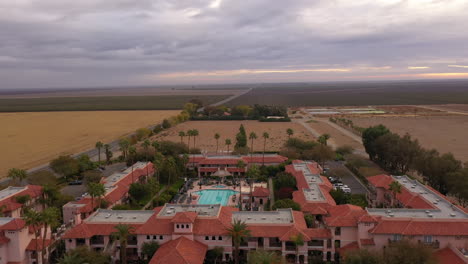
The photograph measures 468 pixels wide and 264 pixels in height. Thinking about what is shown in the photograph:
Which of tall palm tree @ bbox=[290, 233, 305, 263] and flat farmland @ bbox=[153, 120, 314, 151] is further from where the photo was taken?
flat farmland @ bbox=[153, 120, 314, 151]

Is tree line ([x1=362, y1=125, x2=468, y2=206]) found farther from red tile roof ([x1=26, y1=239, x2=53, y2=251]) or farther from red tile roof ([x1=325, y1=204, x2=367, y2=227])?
red tile roof ([x1=26, y1=239, x2=53, y2=251])

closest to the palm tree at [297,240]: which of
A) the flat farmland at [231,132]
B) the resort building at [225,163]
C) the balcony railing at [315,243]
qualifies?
the balcony railing at [315,243]

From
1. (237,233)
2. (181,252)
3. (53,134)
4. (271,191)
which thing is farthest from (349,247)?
(53,134)

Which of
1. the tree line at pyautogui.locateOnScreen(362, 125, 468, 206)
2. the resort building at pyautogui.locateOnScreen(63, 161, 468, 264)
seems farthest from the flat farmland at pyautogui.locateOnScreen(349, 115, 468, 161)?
the resort building at pyautogui.locateOnScreen(63, 161, 468, 264)

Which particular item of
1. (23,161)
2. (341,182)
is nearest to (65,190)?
(23,161)

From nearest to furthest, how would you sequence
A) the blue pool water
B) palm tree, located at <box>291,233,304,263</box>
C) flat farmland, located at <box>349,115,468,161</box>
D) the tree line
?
1. palm tree, located at <box>291,233,304,263</box>
2. the tree line
3. the blue pool water
4. flat farmland, located at <box>349,115,468,161</box>

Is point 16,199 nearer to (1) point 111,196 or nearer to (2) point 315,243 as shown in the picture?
(1) point 111,196

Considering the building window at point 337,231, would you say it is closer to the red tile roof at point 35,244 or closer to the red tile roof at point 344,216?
the red tile roof at point 344,216
